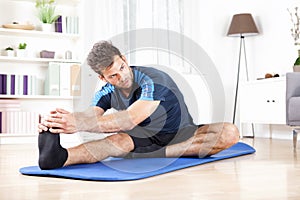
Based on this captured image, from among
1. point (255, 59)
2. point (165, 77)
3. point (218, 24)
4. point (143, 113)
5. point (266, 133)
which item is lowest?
point (266, 133)

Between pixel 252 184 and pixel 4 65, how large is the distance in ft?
10.5

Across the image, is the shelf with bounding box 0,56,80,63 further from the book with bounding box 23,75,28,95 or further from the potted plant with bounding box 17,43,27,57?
the book with bounding box 23,75,28,95

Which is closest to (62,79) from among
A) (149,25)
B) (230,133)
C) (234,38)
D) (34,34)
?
(34,34)

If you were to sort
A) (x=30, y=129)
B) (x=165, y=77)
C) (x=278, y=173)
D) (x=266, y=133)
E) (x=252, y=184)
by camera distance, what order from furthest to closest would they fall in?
(x=266, y=133)
(x=30, y=129)
(x=165, y=77)
(x=278, y=173)
(x=252, y=184)

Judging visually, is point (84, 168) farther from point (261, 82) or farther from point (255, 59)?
point (255, 59)

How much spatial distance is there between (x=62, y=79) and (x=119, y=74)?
235 centimetres

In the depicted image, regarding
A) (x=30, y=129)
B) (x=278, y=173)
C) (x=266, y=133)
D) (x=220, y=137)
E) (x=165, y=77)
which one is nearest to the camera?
(x=278, y=173)

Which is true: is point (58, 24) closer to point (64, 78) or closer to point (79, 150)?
point (64, 78)

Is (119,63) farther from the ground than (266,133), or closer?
farther from the ground

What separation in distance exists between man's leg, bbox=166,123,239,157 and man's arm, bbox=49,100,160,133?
0.37 m

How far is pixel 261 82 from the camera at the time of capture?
433cm

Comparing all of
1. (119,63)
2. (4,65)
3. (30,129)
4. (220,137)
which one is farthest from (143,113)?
(4,65)

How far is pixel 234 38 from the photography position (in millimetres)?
5266

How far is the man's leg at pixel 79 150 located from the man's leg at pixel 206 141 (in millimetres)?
296
